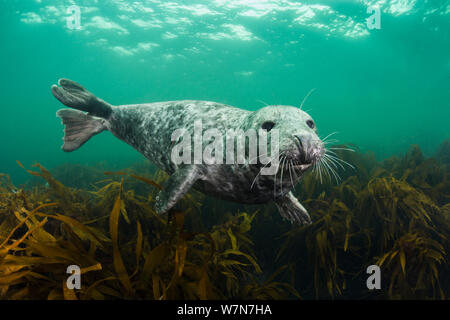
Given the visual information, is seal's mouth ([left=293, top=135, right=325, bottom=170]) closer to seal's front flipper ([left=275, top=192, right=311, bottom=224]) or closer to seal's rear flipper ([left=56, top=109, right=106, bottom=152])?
seal's front flipper ([left=275, top=192, right=311, bottom=224])

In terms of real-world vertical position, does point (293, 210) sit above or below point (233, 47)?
below

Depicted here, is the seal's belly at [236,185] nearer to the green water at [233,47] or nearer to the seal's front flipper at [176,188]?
the seal's front flipper at [176,188]

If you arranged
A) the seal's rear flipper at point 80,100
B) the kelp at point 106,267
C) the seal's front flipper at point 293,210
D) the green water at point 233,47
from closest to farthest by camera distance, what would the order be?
the kelp at point 106,267 < the seal's front flipper at point 293,210 < the seal's rear flipper at point 80,100 < the green water at point 233,47

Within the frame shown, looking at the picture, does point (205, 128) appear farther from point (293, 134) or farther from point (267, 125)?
point (293, 134)

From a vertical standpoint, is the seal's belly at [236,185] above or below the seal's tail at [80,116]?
below

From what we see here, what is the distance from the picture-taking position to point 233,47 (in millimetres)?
28109

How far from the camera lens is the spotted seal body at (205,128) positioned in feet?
5.53

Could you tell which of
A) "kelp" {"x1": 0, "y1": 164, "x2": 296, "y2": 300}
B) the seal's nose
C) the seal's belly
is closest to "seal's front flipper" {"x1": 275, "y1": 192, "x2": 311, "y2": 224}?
the seal's belly

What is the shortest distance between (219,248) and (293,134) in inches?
63.9

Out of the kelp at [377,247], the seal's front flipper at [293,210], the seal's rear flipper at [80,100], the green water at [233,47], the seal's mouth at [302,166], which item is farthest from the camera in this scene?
the green water at [233,47]

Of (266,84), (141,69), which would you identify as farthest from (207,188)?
(266,84)

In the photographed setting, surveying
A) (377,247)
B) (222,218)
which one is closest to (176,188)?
(222,218)

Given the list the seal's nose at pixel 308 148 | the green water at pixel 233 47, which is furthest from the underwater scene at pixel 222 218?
the green water at pixel 233 47

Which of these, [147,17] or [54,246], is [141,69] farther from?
[54,246]
